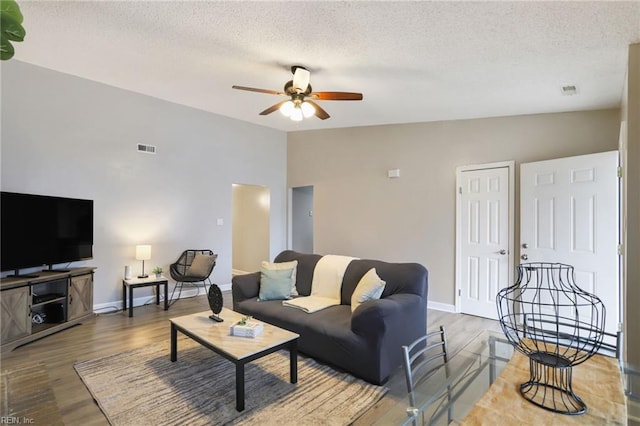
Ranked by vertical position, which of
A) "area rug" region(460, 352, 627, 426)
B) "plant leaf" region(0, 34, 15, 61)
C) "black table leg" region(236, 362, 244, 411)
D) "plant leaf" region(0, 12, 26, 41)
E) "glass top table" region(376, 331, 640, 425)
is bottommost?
"black table leg" region(236, 362, 244, 411)

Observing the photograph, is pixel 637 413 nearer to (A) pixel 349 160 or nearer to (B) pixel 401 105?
(B) pixel 401 105

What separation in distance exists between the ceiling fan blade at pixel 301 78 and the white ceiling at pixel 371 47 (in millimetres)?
93

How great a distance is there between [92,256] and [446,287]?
4.97 meters

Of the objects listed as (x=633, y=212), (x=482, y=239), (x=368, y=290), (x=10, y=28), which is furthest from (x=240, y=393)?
(x=482, y=239)

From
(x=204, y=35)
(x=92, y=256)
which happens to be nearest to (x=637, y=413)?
(x=204, y=35)

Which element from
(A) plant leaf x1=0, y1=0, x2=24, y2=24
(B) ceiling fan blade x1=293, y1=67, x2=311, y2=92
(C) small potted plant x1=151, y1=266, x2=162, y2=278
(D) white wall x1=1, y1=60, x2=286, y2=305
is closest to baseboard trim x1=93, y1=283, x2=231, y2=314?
(D) white wall x1=1, y1=60, x2=286, y2=305

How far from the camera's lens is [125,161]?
4.70 meters

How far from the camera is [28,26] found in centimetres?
285

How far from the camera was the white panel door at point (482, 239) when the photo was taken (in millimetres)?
4160

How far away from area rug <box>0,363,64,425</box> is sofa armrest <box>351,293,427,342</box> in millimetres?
2122

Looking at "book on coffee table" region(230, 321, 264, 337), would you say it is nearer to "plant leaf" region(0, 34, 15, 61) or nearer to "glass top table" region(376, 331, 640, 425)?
"glass top table" region(376, 331, 640, 425)

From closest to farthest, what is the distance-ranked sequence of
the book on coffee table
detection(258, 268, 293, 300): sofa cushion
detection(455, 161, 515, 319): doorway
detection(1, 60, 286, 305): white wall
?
1. the book on coffee table
2. detection(258, 268, 293, 300): sofa cushion
3. detection(1, 60, 286, 305): white wall
4. detection(455, 161, 515, 319): doorway

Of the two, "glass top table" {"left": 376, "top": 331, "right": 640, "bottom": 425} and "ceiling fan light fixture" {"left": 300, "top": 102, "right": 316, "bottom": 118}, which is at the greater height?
"ceiling fan light fixture" {"left": 300, "top": 102, "right": 316, "bottom": 118}

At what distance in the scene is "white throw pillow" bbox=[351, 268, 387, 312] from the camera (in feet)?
9.84
